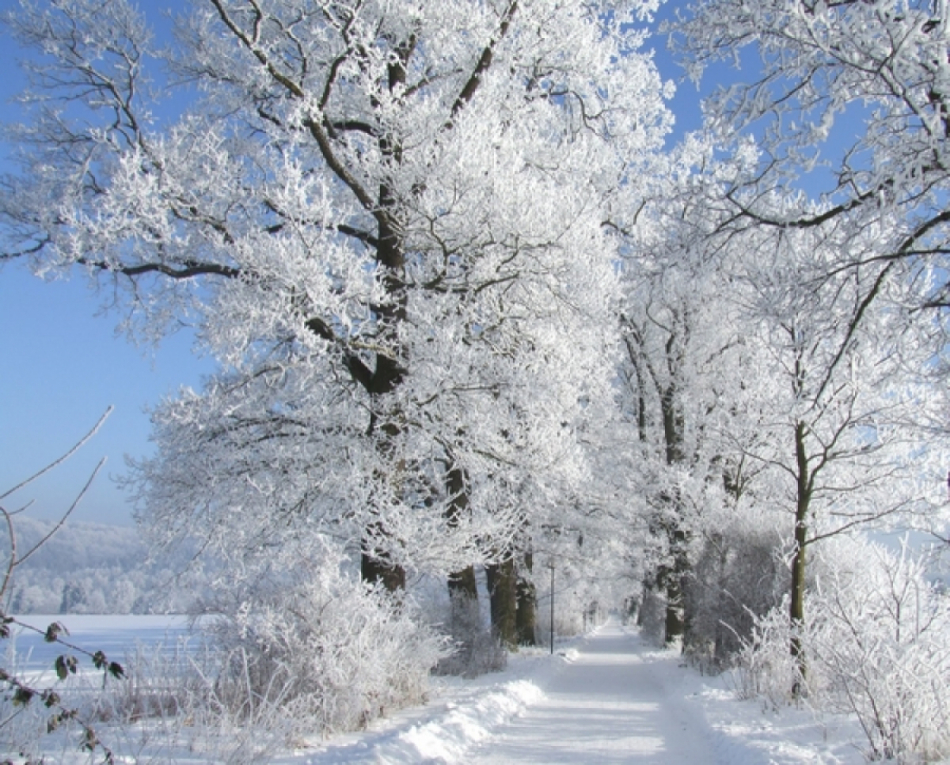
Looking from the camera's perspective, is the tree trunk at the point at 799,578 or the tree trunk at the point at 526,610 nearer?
the tree trunk at the point at 799,578

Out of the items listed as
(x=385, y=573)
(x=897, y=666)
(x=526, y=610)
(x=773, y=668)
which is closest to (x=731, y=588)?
(x=773, y=668)

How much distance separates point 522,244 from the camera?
9.26 m

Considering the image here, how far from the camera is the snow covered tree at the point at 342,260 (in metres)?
8.30

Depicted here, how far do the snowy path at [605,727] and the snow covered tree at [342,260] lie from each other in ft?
7.90

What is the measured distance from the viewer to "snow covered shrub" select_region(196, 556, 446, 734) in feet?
21.2

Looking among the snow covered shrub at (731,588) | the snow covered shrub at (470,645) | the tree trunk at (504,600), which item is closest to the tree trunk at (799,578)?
the snow covered shrub at (731,588)

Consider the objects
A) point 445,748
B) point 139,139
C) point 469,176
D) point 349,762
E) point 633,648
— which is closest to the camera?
point 349,762

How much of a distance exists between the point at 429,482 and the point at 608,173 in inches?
270

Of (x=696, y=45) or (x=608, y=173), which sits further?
(x=608, y=173)

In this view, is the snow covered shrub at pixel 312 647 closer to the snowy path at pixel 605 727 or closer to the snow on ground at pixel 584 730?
the snow on ground at pixel 584 730

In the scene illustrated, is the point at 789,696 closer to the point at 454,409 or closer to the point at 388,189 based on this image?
the point at 454,409

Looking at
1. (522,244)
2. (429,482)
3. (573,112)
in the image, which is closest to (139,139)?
(522,244)

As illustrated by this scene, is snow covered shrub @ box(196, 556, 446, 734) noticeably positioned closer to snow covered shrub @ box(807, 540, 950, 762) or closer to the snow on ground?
the snow on ground

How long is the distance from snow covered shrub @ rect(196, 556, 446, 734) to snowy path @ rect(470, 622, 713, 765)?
1271mm
